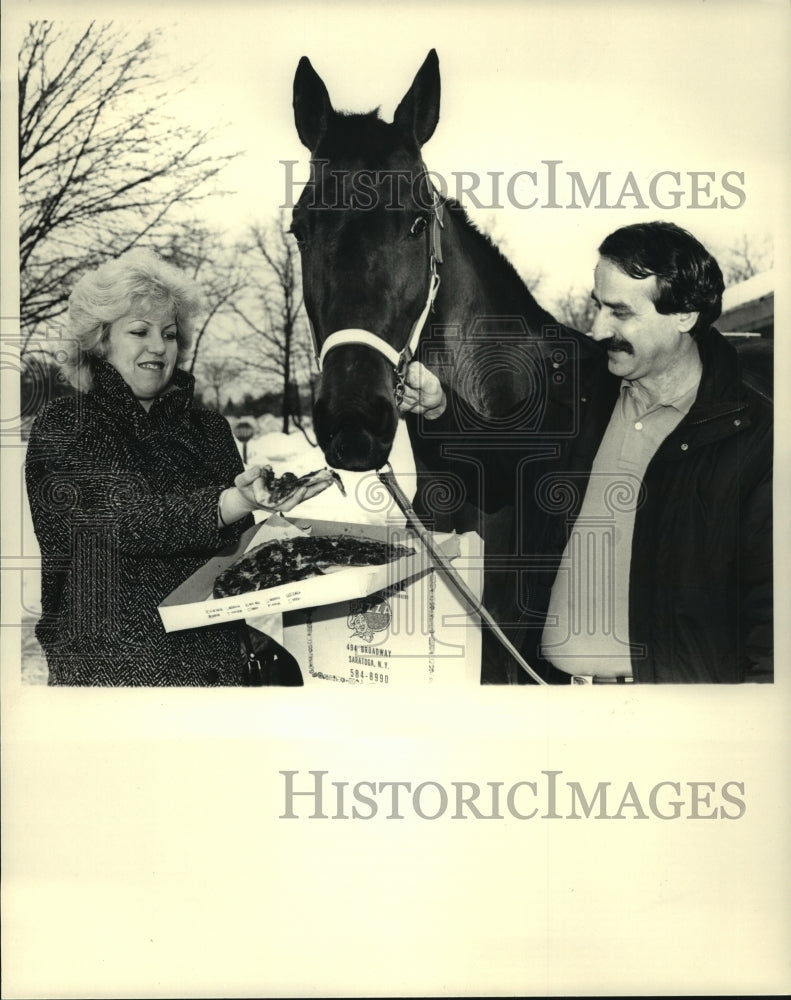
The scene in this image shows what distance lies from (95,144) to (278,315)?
67 centimetres

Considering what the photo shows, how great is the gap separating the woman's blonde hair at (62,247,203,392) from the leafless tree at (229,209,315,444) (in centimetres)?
15

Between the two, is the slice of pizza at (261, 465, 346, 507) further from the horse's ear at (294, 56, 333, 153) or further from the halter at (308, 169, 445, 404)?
the horse's ear at (294, 56, 333, 153)

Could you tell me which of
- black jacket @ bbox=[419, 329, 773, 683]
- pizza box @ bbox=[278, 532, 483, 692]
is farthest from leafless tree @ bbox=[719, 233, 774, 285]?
pizza box @ bbox=[278, 532, 483, 692]

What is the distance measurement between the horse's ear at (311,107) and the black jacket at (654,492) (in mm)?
789

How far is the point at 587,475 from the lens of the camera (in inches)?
107

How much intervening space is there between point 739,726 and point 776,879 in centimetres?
45

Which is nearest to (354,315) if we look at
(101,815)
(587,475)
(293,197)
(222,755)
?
(293,197)

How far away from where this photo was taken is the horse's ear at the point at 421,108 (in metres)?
2.65

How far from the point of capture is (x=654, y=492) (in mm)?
2693

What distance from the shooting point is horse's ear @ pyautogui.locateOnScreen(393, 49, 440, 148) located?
2.65m

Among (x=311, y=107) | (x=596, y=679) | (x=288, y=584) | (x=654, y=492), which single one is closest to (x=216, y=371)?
(x=288, y=584)

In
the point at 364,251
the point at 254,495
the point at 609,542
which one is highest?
the point at 364,251

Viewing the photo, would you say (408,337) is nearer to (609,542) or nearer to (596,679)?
(609,542)

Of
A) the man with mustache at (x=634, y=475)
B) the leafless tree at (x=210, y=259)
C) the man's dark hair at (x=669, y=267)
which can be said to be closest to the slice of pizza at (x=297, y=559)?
the man with mustache at (x=634, y=475)
